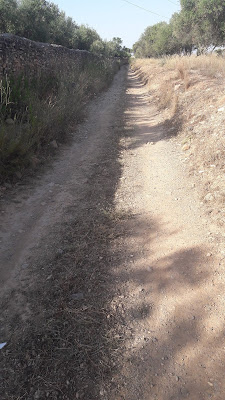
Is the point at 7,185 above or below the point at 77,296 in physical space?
above

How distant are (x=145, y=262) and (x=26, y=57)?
708 centimetres

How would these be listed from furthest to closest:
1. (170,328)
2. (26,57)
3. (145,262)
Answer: (26,57) → (145,262) → (170,328)

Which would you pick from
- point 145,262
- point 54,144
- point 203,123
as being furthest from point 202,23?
point 145,262

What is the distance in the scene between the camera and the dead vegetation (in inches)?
150

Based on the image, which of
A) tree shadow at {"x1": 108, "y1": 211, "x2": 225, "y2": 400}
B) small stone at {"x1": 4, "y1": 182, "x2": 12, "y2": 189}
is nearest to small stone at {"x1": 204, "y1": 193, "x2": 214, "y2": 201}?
tree shadow at {"x1": 108, "y1": 211, "x2": 225, "y2": 400}

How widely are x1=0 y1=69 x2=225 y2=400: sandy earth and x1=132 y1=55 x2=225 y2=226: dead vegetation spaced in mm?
245

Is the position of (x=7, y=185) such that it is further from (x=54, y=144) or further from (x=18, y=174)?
(x=54, y=144)

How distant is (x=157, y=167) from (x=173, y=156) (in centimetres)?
63

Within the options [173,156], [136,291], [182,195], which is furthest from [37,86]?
[136,291]

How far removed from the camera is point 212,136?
5.09m

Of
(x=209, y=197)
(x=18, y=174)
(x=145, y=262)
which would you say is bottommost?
(x=145, y=262)

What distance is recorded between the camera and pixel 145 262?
8.70 feet

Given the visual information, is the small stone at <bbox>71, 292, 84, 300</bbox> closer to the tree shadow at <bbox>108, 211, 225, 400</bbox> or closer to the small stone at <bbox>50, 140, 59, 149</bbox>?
the tree shadow at <bbox>108, 211, 225, 400</bbox>

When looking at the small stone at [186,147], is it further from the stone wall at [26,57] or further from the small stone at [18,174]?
the stone wall at [26,57]
